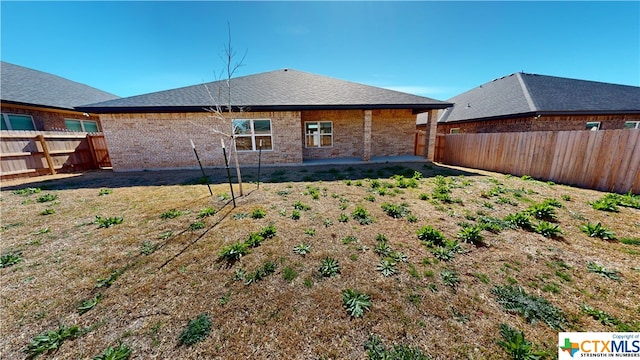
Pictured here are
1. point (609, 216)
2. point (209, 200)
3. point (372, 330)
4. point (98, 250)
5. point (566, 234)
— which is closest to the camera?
point (372, 330)

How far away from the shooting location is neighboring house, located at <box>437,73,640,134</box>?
1092cm

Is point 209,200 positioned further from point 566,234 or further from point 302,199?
point 566,234

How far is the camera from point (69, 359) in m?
1.84

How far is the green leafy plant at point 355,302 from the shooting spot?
2238 mm

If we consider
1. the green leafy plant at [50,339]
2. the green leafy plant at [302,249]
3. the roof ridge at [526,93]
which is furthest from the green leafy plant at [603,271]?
the roof ridge at [526,93]

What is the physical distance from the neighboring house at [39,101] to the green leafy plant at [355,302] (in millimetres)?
14591

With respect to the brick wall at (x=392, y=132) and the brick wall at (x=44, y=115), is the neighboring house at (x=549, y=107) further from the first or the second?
the brick wall at (x=44, y=115)

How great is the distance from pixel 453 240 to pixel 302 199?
350 cm

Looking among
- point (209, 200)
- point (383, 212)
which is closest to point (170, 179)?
point (209, 200)

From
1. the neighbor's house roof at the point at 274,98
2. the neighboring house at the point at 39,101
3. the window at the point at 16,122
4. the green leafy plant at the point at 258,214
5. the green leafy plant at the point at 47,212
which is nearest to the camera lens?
the green leafy plant at the point at 258,214

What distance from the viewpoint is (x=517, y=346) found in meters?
1.79

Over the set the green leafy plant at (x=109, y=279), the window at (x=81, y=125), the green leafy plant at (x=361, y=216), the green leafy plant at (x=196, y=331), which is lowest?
the green leafy plant at (x=196, y=331)

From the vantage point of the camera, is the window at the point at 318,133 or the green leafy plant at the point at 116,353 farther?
the window at the point at 318,133

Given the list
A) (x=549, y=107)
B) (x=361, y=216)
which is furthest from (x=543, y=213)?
(x=549, y=107)
